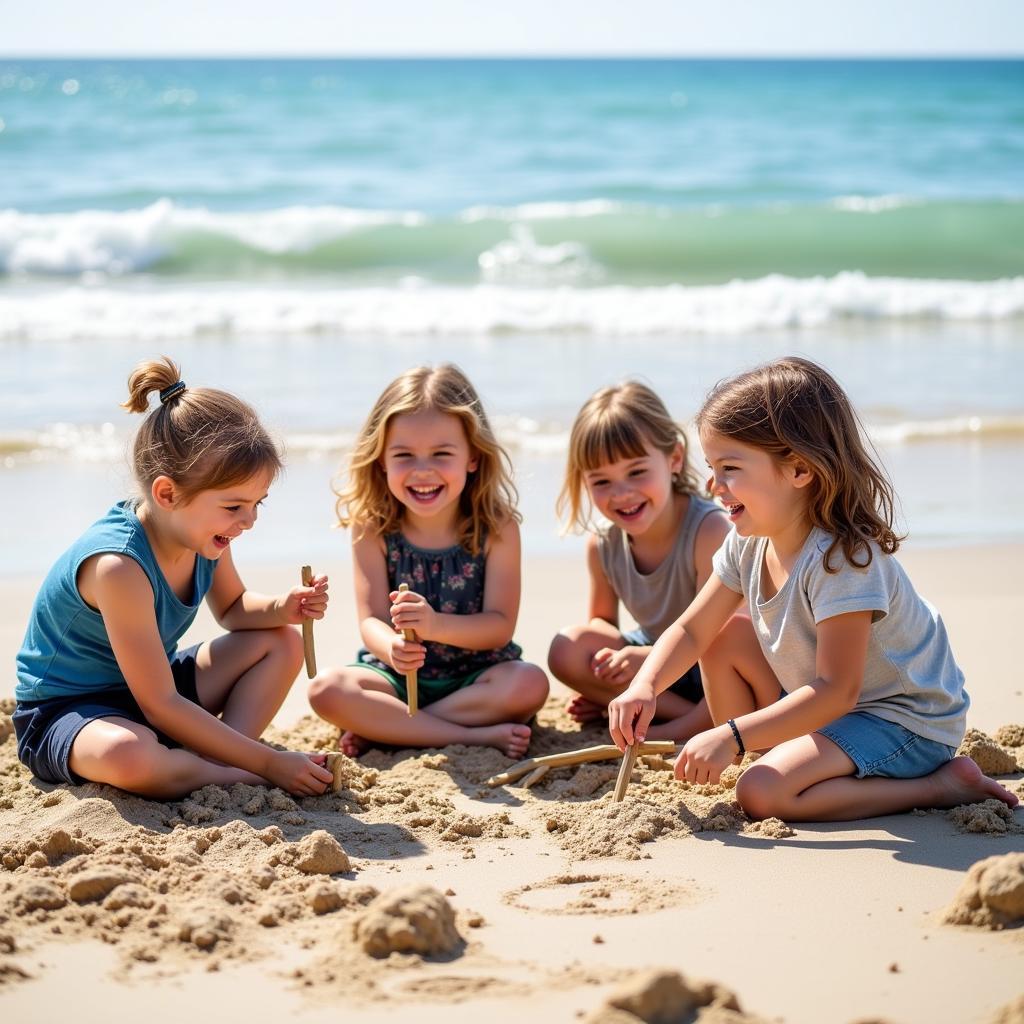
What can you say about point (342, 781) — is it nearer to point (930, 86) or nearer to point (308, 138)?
point (308, 138)

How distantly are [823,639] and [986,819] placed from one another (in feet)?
1.65

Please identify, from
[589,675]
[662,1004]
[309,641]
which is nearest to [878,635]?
[589,675]

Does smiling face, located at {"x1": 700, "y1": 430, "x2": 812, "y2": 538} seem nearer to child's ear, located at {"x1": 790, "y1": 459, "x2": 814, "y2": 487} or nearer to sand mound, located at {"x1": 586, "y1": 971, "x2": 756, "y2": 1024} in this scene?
child's ear, located at {"x1": 790, "y1": 459, "x2": 814, "y2": 487}

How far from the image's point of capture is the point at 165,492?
322cm

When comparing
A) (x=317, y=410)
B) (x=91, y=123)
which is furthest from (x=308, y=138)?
(x=317, y=410)

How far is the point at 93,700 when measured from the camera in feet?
11.0

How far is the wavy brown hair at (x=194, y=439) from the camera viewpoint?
3.19 metres

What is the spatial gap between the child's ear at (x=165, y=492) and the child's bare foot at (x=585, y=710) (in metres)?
1.35

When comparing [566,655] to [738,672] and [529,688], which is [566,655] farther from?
[738,672]

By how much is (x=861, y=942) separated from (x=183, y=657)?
202cm

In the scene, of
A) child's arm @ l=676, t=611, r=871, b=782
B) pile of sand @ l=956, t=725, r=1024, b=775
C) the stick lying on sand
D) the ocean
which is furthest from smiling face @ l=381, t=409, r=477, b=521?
pile of sand @ l=956, t=725, r=1024, b=775

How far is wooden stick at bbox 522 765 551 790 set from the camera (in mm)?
3336

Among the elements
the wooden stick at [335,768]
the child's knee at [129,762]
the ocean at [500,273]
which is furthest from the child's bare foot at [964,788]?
the ocean at [500,273]

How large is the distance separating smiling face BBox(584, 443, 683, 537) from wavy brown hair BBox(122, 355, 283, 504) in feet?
3.36
